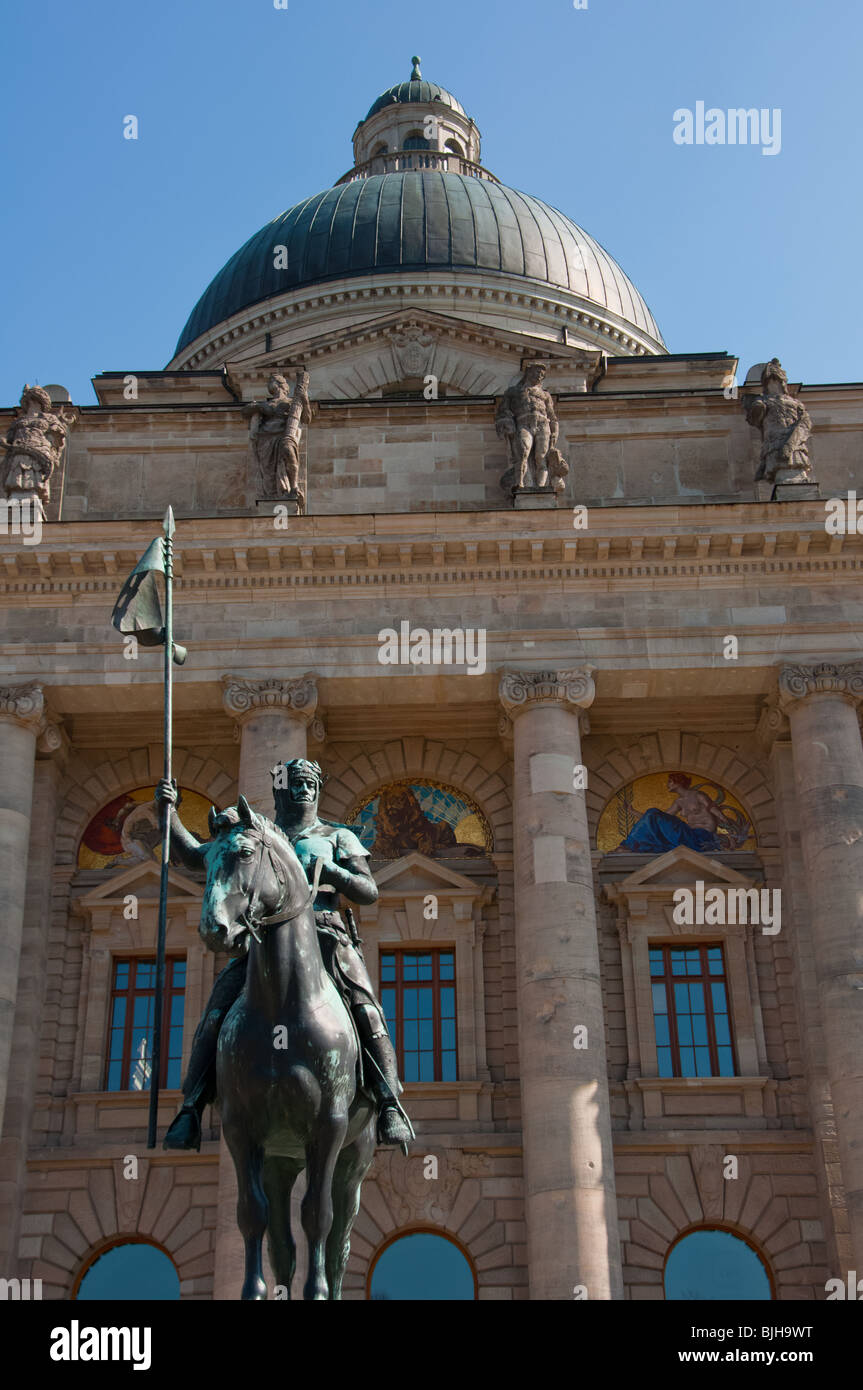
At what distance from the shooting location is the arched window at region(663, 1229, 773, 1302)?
23875 mm

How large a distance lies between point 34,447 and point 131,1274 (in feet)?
42.5

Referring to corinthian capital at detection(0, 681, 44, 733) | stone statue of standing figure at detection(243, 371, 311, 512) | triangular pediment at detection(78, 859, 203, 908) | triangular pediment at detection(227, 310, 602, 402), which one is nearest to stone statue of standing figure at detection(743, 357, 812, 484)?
stone statue of standing figure at detection(243, 371, 311, 512)

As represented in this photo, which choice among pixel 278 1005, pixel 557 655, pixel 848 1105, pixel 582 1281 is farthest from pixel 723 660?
pixel 278 1005

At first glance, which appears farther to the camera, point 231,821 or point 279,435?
point 279,435

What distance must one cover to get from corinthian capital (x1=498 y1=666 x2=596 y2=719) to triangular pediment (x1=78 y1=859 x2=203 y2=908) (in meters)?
5.76

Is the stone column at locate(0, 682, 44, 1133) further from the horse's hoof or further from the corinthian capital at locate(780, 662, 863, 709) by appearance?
the horse's hoof

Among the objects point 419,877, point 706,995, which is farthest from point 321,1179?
point 706,995

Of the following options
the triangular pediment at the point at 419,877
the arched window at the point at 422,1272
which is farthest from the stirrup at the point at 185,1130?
the triangular pediment at the point at 419,877

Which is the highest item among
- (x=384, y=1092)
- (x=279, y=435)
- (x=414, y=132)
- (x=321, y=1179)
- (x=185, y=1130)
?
(x=414, y=132)

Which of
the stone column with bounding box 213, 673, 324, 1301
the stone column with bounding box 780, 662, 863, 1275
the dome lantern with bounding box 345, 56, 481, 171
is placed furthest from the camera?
the dome lantern with bounding box 345, 56, 481, 171

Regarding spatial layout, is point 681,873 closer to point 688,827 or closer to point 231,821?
point 688,827

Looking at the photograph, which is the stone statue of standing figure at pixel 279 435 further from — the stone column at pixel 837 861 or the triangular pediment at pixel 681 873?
the stone column at pixel 837 861

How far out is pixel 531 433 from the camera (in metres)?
27.1

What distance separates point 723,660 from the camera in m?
25.9
